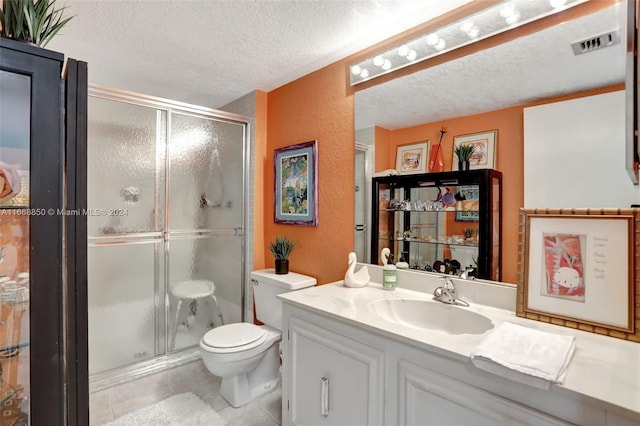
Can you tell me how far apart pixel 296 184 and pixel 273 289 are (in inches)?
31.2

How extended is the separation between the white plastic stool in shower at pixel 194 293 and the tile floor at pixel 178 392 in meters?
0.30

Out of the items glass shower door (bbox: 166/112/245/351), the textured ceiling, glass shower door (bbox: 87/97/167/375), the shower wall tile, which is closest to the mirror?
the textured ceiling

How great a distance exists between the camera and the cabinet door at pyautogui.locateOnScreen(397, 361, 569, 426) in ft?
2.92

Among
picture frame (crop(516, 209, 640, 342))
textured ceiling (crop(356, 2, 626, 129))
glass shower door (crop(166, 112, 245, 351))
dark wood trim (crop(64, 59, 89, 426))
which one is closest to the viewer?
dark wood trim (crop(64, 59, 89, 426))

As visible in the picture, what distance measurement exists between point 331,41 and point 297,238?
1.35 meters

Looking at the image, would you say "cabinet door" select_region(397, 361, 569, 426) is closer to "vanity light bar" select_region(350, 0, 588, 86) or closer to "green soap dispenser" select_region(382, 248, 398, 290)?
"green soap dispenser" select_region(382, 248, 398, 290)

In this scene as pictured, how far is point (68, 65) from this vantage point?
0.94m

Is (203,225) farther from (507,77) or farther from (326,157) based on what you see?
(507,77)

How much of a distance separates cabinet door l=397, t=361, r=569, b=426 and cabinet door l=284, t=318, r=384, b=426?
11cm

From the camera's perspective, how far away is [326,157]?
7.16 ft

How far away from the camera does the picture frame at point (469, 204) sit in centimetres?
147

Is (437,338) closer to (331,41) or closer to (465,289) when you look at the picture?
(465,289)

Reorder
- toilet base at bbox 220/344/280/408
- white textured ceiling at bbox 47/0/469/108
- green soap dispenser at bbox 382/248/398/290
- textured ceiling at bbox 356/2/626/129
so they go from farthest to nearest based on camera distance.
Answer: toilet base at bbox 220/344/280/408 → green soap dispenser at bbox 382/248/398/290 → white textured ceiling at bbox 47/0/469/108 → textured ceiling at bbox 356/2/626/129

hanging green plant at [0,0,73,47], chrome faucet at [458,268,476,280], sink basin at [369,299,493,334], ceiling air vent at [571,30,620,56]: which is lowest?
sink basin at [369,299,493,334]
